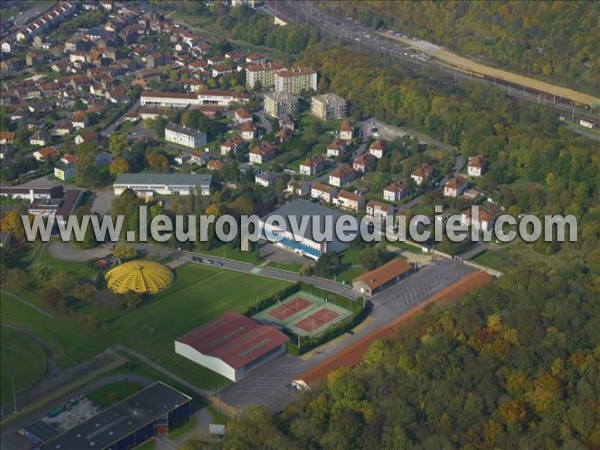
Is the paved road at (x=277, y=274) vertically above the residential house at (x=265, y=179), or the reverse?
the residential house at (x=265, y=179)

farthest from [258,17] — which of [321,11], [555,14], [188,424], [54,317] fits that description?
[188,424]

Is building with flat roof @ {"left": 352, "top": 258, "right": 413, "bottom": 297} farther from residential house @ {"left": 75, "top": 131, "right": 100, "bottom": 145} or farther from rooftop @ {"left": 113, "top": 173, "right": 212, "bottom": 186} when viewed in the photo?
residential house @ {"left": 75, "top": 131, "right": 100, "bottom": 145}

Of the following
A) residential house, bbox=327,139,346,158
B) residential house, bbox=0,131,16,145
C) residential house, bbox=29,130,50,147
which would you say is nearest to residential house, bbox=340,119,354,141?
residential house, bbox=327,139,346,158

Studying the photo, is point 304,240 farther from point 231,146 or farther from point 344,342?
point 231,146

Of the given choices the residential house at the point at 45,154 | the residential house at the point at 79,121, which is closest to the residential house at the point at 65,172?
the residential house at the point at 45,154

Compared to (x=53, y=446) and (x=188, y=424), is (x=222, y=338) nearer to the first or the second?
(x=188, y=424)

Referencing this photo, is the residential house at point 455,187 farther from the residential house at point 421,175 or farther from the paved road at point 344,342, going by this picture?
the paved road at point 344,342
